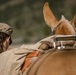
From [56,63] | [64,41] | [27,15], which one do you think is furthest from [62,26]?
[27,15]

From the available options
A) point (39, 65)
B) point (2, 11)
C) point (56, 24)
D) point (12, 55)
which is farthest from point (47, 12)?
point (2, 11)

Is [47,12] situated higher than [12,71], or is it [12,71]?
[47,12]

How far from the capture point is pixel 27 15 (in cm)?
367

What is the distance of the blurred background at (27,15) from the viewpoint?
3.42m

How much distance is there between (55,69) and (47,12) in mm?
873

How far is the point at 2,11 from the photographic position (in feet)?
12.1

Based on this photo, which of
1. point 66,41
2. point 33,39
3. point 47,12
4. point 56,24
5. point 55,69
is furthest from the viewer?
point 33,39

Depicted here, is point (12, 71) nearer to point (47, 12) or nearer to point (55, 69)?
point (55, 69)

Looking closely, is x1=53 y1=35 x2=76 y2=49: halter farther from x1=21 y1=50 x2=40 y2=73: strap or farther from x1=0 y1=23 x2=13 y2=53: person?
x1=0 y1=23 x2=13 y2=53: person

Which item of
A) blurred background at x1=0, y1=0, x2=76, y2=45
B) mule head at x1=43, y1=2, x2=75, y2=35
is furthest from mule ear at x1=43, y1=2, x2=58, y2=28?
blurred background at x1=0, y1=0, x2=76, y2=45

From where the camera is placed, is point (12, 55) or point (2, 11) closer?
point (12, 55)

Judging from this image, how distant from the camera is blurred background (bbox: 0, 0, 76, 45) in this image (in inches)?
135

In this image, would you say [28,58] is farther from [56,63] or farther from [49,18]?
[49,18]

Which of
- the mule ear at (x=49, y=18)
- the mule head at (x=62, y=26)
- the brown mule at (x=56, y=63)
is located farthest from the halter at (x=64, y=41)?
the mule ear at (x=49, y=18)
